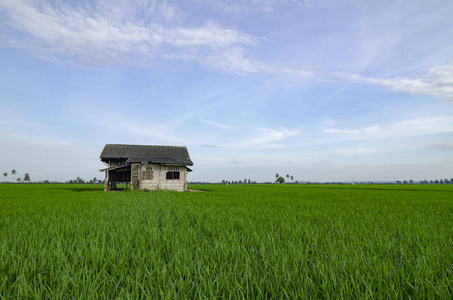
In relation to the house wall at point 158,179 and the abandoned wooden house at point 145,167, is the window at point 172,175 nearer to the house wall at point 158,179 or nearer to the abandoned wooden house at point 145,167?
the abandoned wooden house at point 145,167

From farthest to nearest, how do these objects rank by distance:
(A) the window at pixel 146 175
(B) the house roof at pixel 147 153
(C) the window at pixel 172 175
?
(B) the house roof at pixel 147 153 < (C) the window at pixel 172 175 < (A) the window at pixel 146 175

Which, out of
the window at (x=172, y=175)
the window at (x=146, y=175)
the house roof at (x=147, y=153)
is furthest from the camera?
the house roof at (x=147, y=153)

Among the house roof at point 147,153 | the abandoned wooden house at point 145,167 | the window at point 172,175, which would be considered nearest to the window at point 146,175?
the abandoned wooden house at point 145,167

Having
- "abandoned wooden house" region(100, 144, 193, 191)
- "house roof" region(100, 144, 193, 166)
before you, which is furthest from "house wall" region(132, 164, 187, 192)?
"house roof" region(100, 144, 193, 166)

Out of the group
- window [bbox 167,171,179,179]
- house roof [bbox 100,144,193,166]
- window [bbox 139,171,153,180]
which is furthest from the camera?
house roof [bbox 100,144,193,166]

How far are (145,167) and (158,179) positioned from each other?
1673 millimetres

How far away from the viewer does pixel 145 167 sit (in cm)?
2328

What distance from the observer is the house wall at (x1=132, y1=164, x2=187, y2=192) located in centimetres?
2303

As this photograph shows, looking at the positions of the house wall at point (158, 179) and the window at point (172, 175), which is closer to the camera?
the house wall at point (158, 179)

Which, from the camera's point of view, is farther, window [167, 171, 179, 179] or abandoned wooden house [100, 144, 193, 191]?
window [167, 171, 179, 179]

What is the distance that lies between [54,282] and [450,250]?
4578 millimetres

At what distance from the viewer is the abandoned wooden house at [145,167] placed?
23.1m

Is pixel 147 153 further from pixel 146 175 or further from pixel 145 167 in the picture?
pixel 146 175

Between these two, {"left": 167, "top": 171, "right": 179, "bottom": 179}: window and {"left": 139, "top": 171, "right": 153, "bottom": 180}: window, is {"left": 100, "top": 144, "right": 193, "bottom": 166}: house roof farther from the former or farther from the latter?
{"left": 139, "top": 171, "right": 153, "bottom": 180}: window
